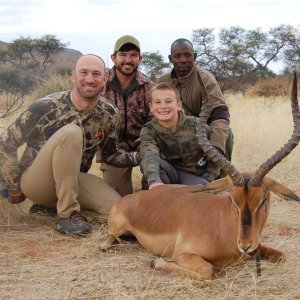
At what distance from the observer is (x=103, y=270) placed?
14.9 feet

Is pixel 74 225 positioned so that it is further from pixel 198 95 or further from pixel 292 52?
pixel 292 52

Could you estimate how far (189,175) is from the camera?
6266 millimetres

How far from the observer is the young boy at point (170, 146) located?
5773mm

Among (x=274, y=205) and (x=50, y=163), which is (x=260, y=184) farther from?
(x=274, y=205)

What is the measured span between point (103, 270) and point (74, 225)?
3.91 ft

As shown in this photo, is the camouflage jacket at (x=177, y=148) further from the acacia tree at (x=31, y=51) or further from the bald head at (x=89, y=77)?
the acacia tree at (x=31, y=51)

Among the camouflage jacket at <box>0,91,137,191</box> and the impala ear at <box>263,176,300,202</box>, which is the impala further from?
the camouflage jacket at <box>0,91,137,191</box>

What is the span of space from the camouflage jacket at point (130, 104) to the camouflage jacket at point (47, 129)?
67 centimetres

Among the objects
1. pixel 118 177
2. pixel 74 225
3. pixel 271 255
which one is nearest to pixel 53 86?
pixel 118 177

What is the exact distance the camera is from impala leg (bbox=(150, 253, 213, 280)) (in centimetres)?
418

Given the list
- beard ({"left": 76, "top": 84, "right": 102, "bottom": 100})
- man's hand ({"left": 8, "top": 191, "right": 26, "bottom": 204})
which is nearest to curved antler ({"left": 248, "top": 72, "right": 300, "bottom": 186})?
beard ({"left": 76, "top": 84, "right": 102, "bottom": 100})

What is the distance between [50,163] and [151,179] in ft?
3.60

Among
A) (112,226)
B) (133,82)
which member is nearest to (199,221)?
(112,226)

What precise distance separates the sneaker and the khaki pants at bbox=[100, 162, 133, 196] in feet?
5.24
